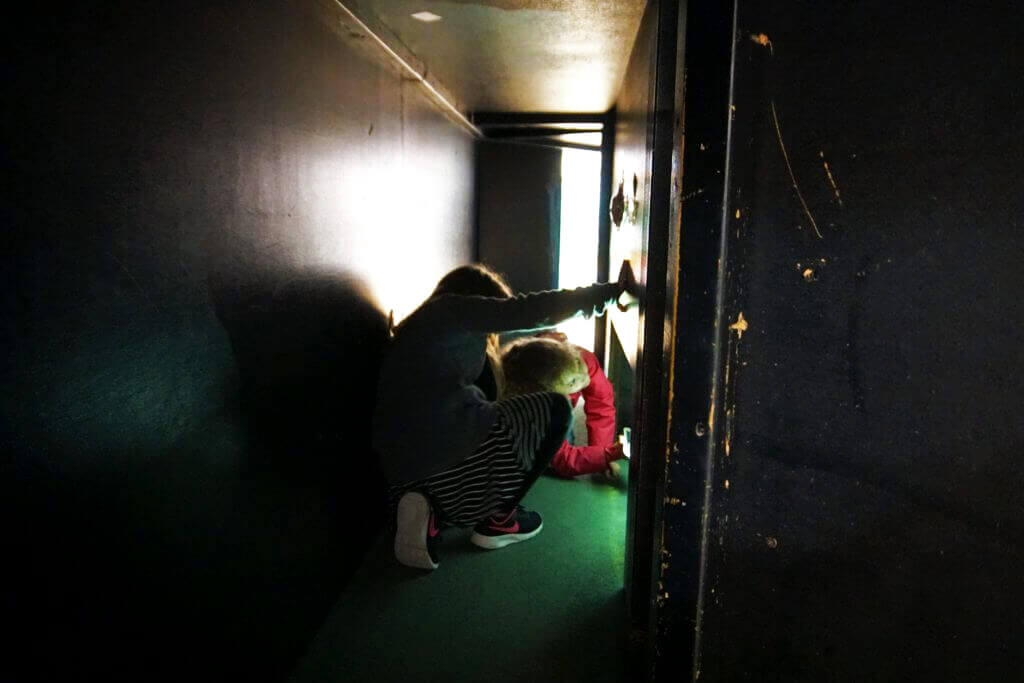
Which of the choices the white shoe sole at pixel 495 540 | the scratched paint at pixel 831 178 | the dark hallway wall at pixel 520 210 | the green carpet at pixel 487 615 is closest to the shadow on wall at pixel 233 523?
the green carpet at pixel 487 615

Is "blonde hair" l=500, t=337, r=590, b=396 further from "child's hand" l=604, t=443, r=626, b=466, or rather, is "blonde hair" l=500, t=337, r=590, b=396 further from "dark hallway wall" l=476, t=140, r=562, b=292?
"dark hallway wall" l=476, t=140, r=562, b=292

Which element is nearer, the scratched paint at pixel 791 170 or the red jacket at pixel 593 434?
the scratched paint at pixel 791 170

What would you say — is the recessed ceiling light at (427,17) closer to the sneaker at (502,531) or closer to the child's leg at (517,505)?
the child's leg at (517,505)

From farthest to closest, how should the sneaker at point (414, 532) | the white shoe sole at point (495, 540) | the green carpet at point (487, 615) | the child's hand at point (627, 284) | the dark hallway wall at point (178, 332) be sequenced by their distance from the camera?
the white shoe sole at point (495, 540)
the sneaker at point (414, 532)
the child's hand at point (627, 284)
the green carpet at point (487, 615)
the dark hallway wall at point (178, 332)

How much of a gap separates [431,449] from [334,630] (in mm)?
534

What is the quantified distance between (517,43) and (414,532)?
1.67 metres

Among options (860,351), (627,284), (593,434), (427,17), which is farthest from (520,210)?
(860,351)

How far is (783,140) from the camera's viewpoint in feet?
2.46

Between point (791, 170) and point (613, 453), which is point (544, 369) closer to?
point (613, 453)

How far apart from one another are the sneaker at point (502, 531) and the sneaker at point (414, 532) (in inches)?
7.7

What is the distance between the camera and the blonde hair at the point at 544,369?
2.28 m

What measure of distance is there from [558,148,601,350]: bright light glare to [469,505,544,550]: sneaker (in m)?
1.69

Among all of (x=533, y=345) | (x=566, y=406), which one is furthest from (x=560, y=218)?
(x=566, y=406)

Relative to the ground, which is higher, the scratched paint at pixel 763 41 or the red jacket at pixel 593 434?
the scratched paint at pixel 763 41
